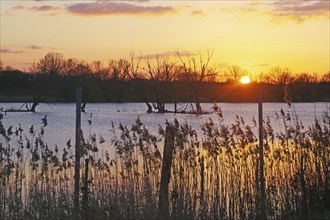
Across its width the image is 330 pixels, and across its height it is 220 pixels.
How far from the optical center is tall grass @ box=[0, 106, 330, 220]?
900 centimetres

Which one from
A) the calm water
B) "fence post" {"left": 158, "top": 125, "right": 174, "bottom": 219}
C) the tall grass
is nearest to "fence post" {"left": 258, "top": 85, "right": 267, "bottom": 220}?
the tall grass

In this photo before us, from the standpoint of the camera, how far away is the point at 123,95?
112 m

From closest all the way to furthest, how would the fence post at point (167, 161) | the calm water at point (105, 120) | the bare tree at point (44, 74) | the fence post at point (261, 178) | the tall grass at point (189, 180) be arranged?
1. the tall grass at point (189, 180)
2. the fence post at point (167, 161)
3. the fence post at point (261, 178)
4. the calm water at point (105, 120)
5. the bare tree at point (44, 74)

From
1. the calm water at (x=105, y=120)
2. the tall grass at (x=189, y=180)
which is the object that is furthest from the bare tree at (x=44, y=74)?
the tall grass at (x=189, y=180)

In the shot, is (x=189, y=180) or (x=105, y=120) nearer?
(x=189, y=180)

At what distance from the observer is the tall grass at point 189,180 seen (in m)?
9.00

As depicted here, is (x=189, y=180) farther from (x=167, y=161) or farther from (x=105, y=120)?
(x=105, y=120)

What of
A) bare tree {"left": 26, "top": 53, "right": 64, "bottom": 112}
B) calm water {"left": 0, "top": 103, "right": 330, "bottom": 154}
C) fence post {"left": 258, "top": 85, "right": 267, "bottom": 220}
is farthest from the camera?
bare tree {"left": 26, "top": 53, "right": 64, "bottom": 112}

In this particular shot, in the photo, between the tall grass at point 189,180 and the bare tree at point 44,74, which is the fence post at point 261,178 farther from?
the bare tree at point 44,74

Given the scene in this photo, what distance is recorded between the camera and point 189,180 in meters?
9.55

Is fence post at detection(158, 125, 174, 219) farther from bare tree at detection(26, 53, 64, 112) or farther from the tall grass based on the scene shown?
bare tree at detection(26, 53, 64, 112)

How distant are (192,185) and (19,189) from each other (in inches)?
117

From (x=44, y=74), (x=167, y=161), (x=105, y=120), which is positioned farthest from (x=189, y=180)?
(x=44, y=74)

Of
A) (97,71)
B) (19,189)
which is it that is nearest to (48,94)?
(97,71)
